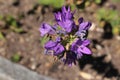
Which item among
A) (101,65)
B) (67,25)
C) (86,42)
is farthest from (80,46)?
(101,65)

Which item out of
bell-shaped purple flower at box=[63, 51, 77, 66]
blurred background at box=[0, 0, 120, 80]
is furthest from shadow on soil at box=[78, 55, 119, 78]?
bell-shaped purple flower at box=[63, 51, 77, 66]

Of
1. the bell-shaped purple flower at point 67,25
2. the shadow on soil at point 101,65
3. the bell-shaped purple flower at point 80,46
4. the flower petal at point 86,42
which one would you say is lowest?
the bell-shaped purple flower at point 80,46

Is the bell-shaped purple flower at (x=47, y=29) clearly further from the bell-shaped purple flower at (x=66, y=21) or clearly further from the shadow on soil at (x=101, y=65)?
the shadow on soil at (x=101, y=65)

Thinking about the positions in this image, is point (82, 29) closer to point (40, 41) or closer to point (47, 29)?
point (47, 29)

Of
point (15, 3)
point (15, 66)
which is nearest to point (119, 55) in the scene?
point (15, 66)

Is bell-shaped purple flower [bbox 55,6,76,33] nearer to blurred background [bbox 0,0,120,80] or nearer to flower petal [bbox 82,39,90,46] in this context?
flower petal [bbox 82,39,90,46]

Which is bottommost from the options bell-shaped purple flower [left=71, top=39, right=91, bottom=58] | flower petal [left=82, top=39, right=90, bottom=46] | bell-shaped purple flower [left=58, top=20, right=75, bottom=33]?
bell-shaped purple flower [left=71, top=39, right=91, bottom=58]

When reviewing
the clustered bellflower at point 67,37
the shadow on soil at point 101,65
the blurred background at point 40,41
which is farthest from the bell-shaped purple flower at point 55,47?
the shadow on soil at point 101,65

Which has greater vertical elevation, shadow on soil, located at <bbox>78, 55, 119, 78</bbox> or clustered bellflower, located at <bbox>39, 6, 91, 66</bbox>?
shadow on soil, located at <bbox>78, 55, 119, 78</bbox>
